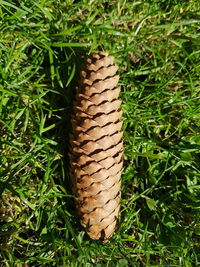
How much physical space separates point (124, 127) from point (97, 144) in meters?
0.33

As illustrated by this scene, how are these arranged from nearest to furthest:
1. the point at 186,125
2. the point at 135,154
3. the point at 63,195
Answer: the point at 63,195 → the point at 135,154 → the point at 186,125

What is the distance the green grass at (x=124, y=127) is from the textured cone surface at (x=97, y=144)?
0.53ft

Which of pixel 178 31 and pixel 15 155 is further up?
pixel 178 31

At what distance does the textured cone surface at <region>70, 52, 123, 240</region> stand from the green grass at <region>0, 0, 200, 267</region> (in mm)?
160

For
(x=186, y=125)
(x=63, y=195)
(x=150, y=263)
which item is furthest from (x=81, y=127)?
(x=150, y=263)

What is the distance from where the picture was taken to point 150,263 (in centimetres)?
204

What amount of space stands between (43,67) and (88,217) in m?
0.80

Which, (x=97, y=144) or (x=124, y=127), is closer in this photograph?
(x=97, y=144)

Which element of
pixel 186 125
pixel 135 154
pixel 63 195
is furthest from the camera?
pixel 186 125

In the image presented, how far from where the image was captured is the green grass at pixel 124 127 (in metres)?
1.91

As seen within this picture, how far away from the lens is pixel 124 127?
2.04 m

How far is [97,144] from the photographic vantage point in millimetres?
1752

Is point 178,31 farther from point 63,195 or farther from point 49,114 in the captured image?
point 63,195

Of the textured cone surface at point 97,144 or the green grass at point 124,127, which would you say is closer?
the textured cone surface at point 97,144
